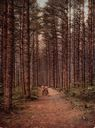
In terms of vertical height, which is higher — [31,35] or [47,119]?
[31,35]

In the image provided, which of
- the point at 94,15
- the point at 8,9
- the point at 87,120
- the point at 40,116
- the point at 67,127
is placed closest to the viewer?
the point at 67,127

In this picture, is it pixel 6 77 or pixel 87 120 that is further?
pixel 6 77

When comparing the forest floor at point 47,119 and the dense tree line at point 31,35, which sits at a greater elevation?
the dense tree line at point 31,35

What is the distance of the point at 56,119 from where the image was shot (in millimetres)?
13812

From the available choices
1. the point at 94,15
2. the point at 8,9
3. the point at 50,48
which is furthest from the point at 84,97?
the point at 50,48

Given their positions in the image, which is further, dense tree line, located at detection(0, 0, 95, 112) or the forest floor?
dense tree line, located at detection(0, 0, 95, 112)

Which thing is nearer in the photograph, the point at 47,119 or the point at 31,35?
the point at 47,119

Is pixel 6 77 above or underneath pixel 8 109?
above

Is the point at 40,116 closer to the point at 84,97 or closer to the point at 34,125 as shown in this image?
the point at 34,125

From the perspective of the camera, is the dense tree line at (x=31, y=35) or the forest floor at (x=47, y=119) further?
the dense tree line at (x=31, y=35)

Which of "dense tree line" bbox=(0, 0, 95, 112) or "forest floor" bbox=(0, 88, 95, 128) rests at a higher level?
"dense tree line" bbox=(0, 0, 95, 112)

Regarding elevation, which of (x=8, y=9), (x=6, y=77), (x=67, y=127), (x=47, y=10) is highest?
(x=47, y=10)

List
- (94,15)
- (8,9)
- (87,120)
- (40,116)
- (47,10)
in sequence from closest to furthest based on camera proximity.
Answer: (87,120)
(40,116)
(8,9)
(94,15)
(47,10)

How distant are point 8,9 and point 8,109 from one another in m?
5.61
